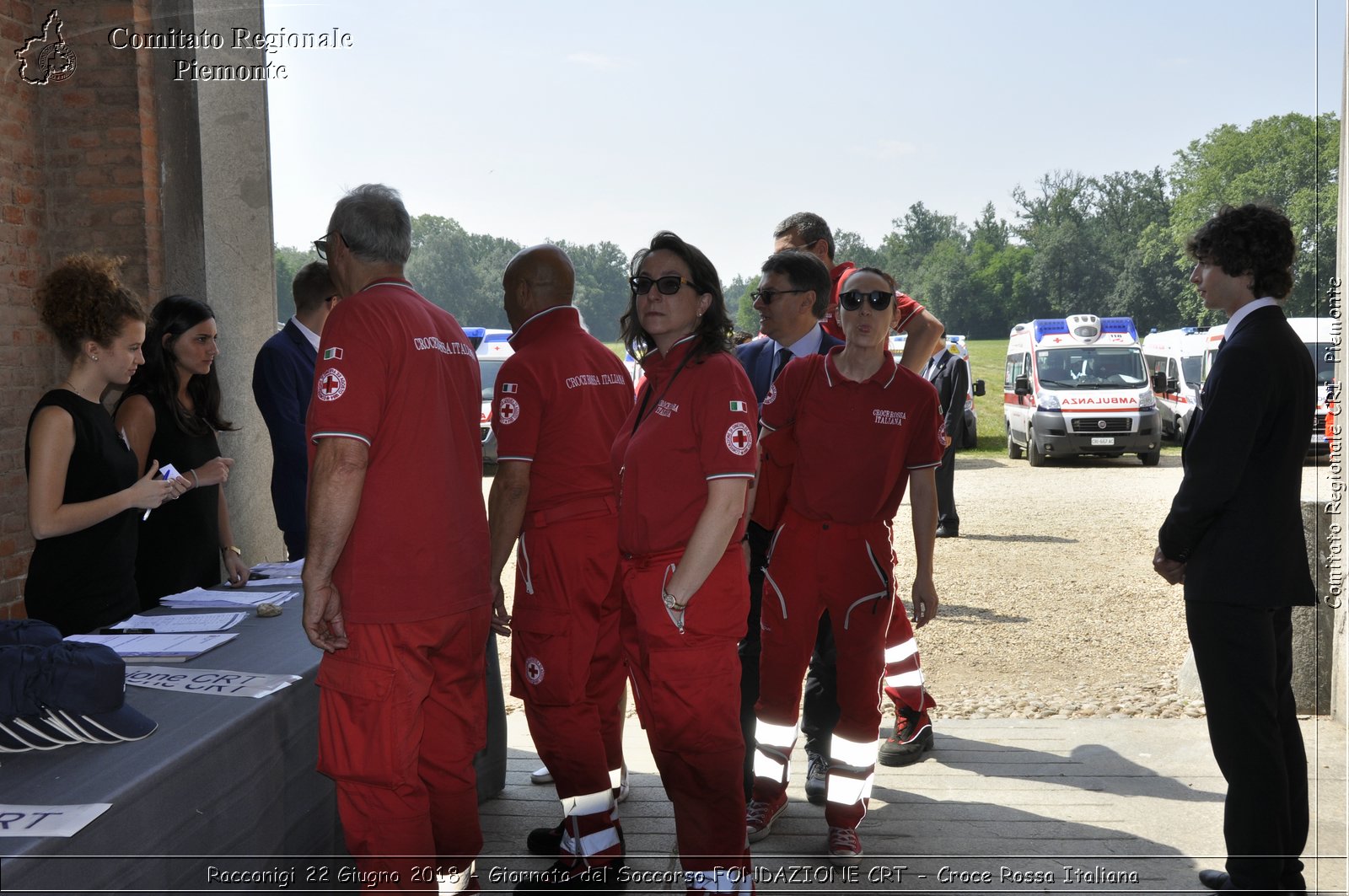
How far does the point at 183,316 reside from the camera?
413cm

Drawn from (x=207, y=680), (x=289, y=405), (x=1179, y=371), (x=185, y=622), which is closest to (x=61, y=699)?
(x=207, y=680)

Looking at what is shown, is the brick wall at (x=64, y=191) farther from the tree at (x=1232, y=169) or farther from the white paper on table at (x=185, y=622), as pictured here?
the tree at (x=1232, y=169)

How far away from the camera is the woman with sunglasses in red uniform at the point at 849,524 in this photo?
11.8ft

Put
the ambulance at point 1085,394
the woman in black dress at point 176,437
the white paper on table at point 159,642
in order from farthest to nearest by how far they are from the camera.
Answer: the ambulance at point 1085,394
the woman in black dress at point 176,437
the white paper on table at point 159,642

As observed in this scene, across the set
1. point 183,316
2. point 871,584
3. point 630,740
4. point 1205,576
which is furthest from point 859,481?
point 183,316

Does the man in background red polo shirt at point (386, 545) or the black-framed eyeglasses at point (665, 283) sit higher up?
the black-framed eyeglasses at point (665, 283)

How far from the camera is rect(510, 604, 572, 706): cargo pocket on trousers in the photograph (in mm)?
3381

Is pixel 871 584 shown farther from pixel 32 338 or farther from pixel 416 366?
pixel 32 338

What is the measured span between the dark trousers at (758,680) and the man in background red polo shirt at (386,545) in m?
1.19

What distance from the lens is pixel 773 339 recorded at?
4.15 meters

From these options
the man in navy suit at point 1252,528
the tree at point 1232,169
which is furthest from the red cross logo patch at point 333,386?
the tree at point 1232,169

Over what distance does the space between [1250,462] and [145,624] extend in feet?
11.4

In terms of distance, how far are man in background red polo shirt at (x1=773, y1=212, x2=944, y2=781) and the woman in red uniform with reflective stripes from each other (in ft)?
4.52

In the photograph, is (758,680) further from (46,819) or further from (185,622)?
(46,819)
